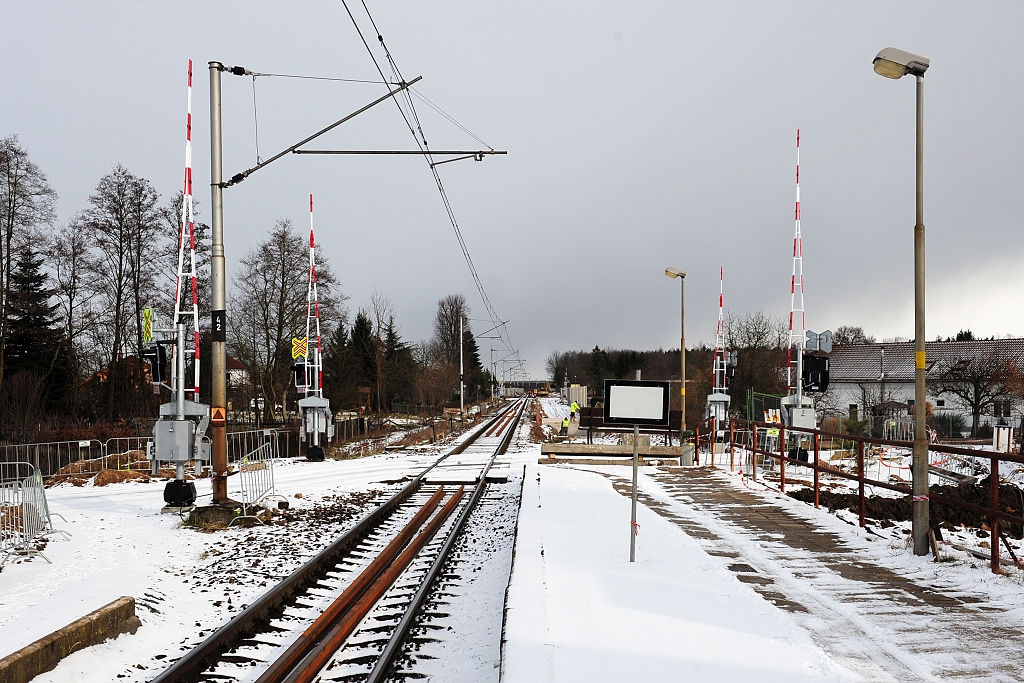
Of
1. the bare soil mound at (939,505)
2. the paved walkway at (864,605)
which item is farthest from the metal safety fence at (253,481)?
the bare soil mound at (939,505)

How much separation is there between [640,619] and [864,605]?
2.02 meters

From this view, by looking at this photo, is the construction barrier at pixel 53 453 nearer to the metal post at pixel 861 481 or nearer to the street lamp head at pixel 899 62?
the metal post at pixel 861 481

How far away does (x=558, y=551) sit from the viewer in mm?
8633

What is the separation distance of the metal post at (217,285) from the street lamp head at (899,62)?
893 cm

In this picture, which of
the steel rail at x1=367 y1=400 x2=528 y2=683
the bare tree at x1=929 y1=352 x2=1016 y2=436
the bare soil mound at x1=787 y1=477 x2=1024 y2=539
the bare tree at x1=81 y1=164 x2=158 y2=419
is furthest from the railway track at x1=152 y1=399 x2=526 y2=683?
the bare tree at x1=929 y1=352 x2=1016 y2=436

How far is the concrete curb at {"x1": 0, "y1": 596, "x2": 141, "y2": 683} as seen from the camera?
508cm

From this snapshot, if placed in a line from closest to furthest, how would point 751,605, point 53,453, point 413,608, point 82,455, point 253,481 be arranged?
1. point 751,605
2. point 413,608
3. point 253,481
4. point 82,455
5. point 53,453

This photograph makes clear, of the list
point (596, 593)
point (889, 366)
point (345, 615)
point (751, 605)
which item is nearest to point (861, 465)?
point (751, 605)

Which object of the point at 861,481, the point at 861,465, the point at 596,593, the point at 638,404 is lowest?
the point at 596,593

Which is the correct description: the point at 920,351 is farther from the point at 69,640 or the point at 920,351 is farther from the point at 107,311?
the point at 107,311

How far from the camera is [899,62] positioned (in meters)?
8.21

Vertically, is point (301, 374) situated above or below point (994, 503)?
above

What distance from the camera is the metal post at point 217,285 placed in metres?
11.2

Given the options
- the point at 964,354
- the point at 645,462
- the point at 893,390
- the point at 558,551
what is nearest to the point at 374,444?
the point at 645,462
